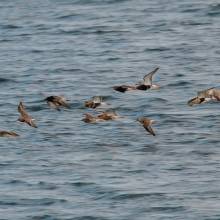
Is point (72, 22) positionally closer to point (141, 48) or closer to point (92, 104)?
point (141, 48)

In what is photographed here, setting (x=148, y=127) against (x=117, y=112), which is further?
(x=117, y=112)

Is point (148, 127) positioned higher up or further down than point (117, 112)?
higher up

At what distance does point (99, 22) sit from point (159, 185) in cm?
2935

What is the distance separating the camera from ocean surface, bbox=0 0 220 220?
2683 cm

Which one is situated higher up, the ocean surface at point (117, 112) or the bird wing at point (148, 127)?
the bird wing at point (148, 127)

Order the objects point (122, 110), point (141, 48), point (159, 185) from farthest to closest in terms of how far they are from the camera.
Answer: point (141, 48), point (122, 110), point (159, 185)

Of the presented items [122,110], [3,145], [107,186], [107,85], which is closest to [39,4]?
[107,85]

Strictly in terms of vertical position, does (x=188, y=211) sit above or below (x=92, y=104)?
below

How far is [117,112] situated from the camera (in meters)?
36.4

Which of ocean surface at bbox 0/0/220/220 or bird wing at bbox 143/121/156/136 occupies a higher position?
bird wing at bbox 143/121/156/136

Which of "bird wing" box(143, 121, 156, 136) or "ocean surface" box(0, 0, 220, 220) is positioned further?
"bird wing" box(143, 121, 156, 136)

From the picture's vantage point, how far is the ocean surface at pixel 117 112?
26.8 m

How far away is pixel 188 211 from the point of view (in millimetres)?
25828

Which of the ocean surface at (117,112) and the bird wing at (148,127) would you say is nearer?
the ocean surface at (117,112)
